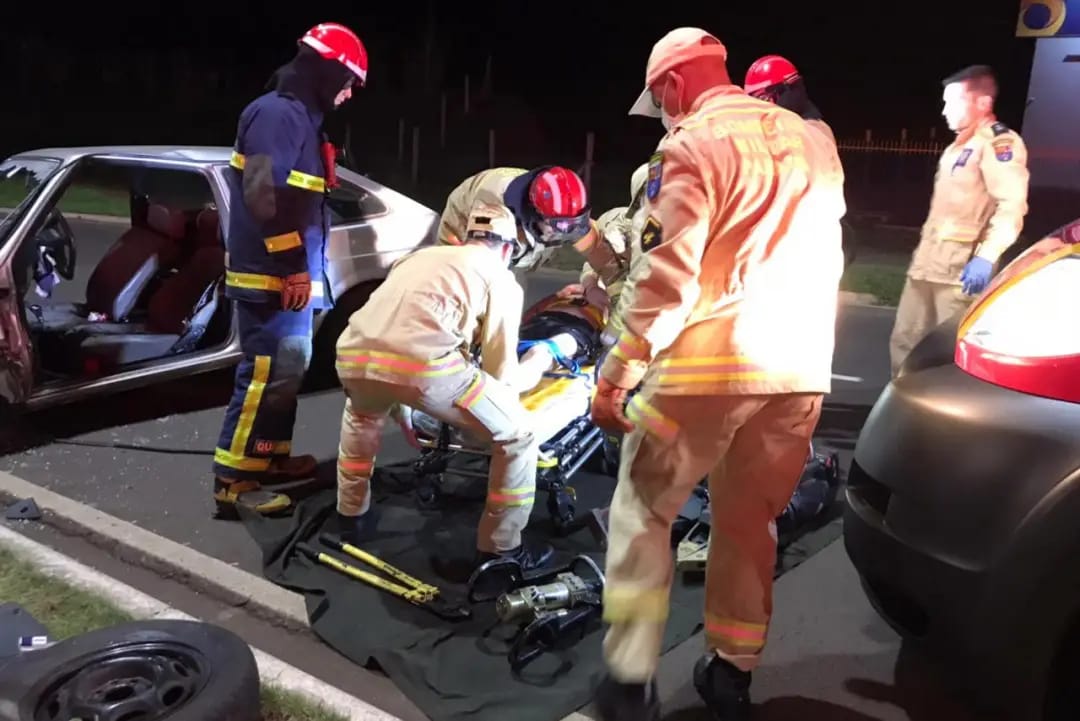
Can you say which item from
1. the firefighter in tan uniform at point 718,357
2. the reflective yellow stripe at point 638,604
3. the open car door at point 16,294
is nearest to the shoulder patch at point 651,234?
the firefighter in tan uniform at point 718,357

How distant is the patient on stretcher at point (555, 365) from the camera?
4.30m

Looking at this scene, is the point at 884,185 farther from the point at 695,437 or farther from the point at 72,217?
the point at 695,437

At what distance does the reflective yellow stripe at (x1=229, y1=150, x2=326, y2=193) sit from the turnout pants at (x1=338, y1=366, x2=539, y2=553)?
3.61 feet

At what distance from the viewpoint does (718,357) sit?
2.75m

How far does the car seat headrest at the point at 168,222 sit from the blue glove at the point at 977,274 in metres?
4.73

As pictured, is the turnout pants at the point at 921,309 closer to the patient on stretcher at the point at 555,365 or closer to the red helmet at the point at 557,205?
the patient on stretcher at the point at 555,365

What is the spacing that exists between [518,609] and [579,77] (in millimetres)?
32284

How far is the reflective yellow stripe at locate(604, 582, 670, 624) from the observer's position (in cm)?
290

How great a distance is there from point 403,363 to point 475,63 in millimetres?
31971

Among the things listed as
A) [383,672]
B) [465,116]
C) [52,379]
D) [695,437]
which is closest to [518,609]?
[383,672]

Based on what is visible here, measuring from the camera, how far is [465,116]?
28.8 metres

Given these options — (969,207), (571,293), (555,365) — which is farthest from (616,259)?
(969,207)

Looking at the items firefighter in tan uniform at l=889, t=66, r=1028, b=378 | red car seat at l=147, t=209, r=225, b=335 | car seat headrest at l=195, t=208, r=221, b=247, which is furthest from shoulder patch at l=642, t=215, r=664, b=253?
car seat headrest at l=195, t=208, r=221, b=247

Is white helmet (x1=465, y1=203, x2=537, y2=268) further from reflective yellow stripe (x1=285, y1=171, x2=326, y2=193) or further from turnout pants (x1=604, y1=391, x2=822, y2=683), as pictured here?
turnout pants (x1=604, y1=391, x2=822, y2=683)
